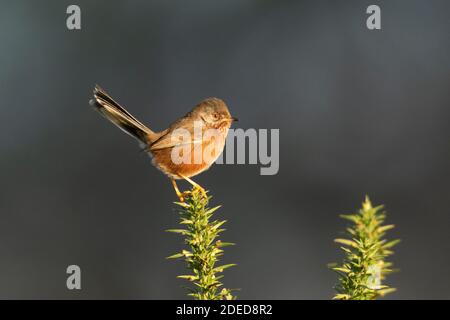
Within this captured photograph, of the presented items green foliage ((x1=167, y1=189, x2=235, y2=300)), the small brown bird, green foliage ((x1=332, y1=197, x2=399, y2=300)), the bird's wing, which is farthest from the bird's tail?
green foliage ((x1=332, y1=197, x2=399, y2=300))

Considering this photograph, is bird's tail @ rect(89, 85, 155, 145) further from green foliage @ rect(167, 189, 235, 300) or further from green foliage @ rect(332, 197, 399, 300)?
green foliage @ rect(332, 197, 399, 300)

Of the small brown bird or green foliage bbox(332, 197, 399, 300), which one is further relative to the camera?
the small brown bird

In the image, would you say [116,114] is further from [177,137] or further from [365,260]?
[365,260]

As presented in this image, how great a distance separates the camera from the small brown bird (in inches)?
141

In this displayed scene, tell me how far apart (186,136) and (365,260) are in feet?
7.56

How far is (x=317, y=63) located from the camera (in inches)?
222

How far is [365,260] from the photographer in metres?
1.46

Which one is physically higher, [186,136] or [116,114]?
[116,114]

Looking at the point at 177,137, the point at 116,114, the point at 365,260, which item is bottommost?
the point at 365,260

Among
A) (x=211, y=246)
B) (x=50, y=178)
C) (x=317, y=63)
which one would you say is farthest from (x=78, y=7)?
(x=211, y=246)

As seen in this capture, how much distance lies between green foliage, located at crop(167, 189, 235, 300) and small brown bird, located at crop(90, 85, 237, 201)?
1.68 meters

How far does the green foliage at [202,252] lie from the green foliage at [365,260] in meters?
0.29

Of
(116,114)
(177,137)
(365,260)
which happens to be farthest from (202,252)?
(116,114)
